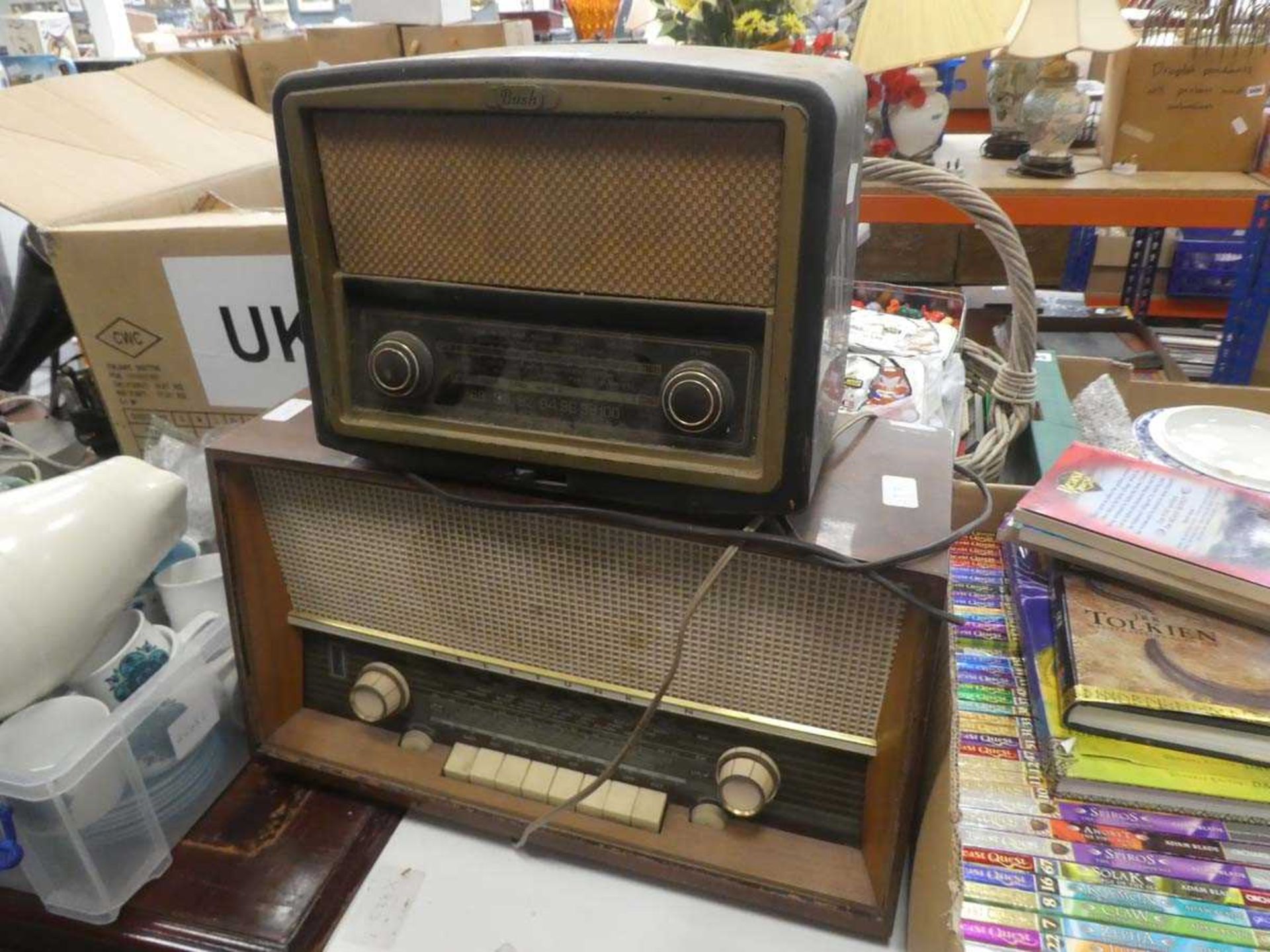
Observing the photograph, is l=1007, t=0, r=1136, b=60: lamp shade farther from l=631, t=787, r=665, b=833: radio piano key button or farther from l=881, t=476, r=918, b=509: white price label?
l=631, t=787, r=665, b=833: radio piano key button

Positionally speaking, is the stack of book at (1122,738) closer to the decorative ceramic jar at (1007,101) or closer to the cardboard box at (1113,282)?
the decorative ceramic jar at (1007,101)

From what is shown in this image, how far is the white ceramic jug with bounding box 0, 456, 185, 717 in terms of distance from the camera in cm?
55

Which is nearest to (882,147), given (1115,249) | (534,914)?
(1115,249)

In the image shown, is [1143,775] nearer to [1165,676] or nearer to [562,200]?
[1165,676]

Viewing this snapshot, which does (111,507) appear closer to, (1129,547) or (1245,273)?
(1129,547)

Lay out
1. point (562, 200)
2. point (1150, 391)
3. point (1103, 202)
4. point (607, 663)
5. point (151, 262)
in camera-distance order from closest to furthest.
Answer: point (562, 200) → point (607, 663) → point (151, 262) → point (1150, 391) → point (1103, 202)

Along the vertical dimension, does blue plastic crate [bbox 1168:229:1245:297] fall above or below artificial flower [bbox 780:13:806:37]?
below

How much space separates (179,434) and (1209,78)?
1.83m

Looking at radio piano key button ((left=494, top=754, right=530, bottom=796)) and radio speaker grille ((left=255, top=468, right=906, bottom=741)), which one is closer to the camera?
radio speaker grille ((left=255, top=468, right=906, bottom=741))

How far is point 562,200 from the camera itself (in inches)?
18.8

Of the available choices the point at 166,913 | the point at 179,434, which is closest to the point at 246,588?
the point at 166,913

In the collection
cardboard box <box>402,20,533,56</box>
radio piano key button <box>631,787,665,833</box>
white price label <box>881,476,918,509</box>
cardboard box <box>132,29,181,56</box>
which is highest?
cardboard box <box>132,29,181,56</box>

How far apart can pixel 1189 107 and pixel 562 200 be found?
1.63 m

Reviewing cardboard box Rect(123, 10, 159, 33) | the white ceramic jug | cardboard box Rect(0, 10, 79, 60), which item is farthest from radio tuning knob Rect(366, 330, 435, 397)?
cardboard box Rect(123, 10, 159, 33)
